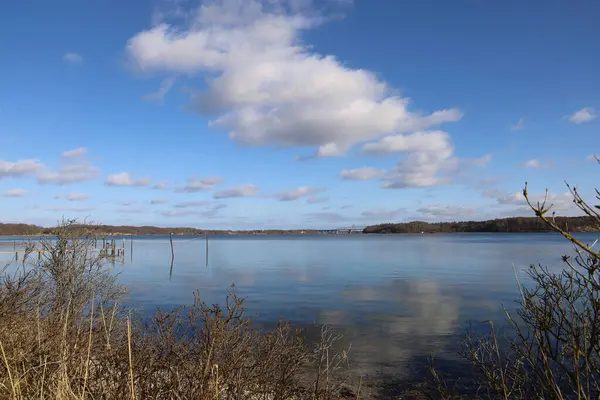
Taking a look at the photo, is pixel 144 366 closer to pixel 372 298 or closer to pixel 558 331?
pixel 558 331

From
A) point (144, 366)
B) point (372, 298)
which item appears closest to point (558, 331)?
point (144, 366)

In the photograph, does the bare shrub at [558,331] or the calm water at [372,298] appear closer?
the bare shrub at [558,331]

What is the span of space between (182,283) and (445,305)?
72.9 ft

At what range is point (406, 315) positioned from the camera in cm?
2238

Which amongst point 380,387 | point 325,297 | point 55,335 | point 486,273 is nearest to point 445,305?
point 325,297

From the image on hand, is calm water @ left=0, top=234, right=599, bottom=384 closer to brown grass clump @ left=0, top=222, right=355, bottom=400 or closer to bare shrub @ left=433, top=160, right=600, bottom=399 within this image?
bare shrub @ left=433, top=160, right=600, bottom=399

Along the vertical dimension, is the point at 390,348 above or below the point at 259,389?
below

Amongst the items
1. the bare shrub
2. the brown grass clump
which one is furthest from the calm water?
the brown grass clump

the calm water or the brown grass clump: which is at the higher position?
the brown grass clump

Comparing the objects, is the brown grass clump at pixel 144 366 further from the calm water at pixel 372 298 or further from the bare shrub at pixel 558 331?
the calm water at pixel 372 298

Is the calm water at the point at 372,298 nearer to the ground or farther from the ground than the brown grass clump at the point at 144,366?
nearer to the ground

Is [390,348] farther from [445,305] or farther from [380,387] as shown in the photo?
[445,305]

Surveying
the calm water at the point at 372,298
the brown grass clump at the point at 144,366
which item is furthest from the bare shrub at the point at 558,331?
the calm water at the point at 372,298

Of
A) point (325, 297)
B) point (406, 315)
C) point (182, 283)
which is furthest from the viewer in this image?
point (182, 283)
